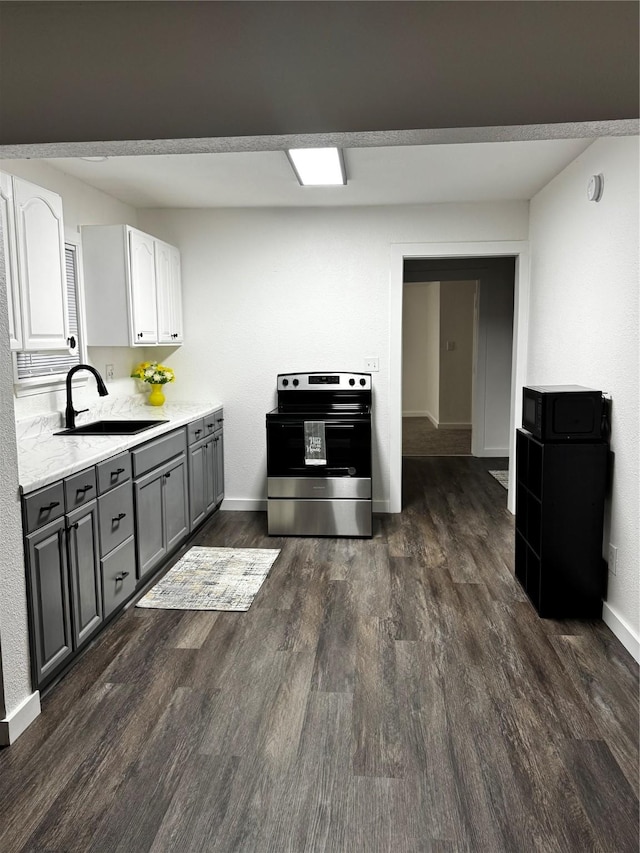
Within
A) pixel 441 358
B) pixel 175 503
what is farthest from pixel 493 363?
pixel 175 503

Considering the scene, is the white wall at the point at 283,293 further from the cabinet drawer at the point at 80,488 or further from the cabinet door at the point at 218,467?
the cabinet drawer at the point at 80,488

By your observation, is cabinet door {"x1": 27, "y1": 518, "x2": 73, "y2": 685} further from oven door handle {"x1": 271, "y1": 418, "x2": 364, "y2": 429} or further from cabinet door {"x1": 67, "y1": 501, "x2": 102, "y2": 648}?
oven door handle {"x1": 271, "y1": 418, "x2": 364, "y2": 429}

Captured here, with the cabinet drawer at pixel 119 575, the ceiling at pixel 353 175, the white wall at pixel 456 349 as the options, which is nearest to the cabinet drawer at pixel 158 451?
the cabinet drawer at pixel 119 575

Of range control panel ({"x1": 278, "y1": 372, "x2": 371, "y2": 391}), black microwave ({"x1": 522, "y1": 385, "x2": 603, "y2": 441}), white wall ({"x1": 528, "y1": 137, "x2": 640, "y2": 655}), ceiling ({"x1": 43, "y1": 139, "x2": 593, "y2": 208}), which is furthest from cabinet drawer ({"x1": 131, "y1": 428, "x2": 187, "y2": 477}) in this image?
white wall ({"x1": 528, "y1": 137, "x2": 640, "y2": 655})

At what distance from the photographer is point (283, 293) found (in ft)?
17.2

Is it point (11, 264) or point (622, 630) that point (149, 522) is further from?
point (622, 630)

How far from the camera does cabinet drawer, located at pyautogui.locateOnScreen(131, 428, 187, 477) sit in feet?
11.5

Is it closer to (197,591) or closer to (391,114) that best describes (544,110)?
(391,114)

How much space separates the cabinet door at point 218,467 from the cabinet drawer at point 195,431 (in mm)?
382

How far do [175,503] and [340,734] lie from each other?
210cm

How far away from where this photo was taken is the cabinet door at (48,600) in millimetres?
2457

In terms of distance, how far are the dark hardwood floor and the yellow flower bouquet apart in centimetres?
199

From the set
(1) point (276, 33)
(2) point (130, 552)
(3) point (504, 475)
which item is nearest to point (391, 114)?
(1) point (276, 33)

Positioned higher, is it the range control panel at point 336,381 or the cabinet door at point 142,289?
the cabinet door at point 142,289
